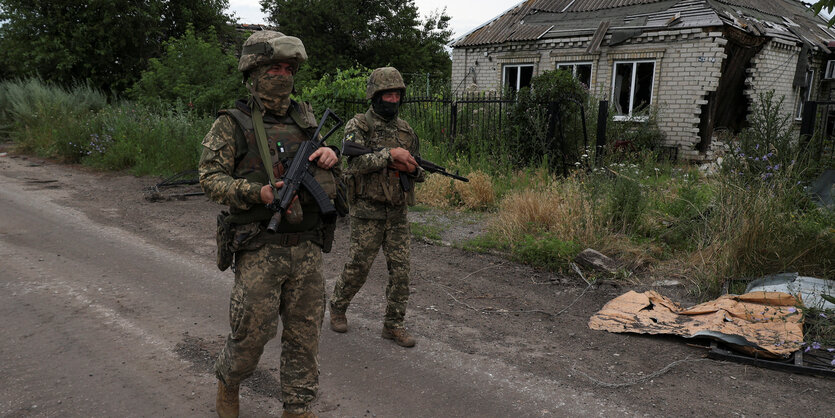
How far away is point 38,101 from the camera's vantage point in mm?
13953

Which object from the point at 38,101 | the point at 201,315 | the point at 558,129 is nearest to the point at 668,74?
the point at 558,129

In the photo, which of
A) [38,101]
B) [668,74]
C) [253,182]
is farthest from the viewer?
[38,101]

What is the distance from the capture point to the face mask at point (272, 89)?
266 cm

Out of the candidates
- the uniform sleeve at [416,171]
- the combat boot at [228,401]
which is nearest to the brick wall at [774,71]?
the uniform sleeve at [416,171]

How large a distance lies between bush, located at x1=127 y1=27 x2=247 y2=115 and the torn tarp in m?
10.2

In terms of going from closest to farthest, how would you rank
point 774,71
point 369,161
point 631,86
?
point 369,161
point 774,71
point 631,86

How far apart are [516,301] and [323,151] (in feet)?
8.72

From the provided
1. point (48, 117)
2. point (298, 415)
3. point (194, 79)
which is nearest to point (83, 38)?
point (48, 117)

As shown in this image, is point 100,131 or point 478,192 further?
point 100,131

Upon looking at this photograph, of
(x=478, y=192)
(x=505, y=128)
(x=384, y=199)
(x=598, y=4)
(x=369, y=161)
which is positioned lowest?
(x=478, y=192)

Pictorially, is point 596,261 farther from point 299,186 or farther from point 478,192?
point 299,186

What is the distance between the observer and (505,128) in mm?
9023

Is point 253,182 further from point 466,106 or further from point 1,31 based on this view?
point 1,31

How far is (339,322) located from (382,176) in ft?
3.59
